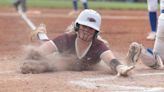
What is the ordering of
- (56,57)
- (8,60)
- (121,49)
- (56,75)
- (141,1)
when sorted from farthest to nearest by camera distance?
1. (141,1)
2. (121,49)
3. (8,60)
4. (56,57)
5. (56,75)

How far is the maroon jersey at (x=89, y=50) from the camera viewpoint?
20.1 feet

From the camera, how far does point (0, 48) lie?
30.3 ft

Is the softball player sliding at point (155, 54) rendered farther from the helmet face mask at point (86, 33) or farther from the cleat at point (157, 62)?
the helmet face mask at point (86, 33)

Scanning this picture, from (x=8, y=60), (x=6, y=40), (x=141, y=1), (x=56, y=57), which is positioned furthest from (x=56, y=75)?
(x=141, y=1)

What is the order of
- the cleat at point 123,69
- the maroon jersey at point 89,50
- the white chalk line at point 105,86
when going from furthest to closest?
the maroon jersey at point 89,50 → the cleat at point 123,69 → the white chalk line at point 105,86

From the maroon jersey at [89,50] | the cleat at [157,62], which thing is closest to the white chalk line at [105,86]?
the maroon jersey at [89,50]

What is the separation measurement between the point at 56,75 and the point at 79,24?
69cm

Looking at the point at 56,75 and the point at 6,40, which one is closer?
Result: the point at 56,75

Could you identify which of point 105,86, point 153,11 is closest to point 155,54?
point 105,86

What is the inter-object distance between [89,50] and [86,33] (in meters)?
0.21

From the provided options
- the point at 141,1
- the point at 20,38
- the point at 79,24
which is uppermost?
the point at 79,24

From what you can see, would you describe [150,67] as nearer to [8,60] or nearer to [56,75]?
[56,75]

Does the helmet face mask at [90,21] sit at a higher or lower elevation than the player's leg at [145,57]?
higher

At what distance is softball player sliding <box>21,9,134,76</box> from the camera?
5.96m
